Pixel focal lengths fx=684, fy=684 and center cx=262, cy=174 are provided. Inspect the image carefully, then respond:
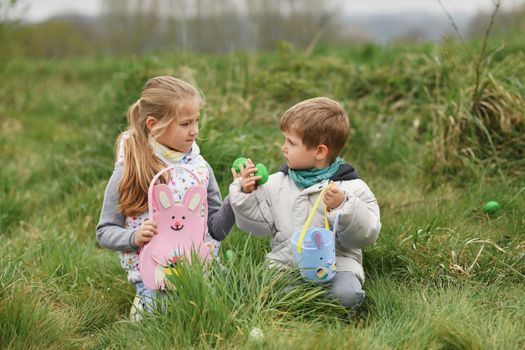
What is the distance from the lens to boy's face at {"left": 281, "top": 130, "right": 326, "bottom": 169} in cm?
308

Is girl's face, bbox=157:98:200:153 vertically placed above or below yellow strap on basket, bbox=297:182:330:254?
above

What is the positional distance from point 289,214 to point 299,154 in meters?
0.28

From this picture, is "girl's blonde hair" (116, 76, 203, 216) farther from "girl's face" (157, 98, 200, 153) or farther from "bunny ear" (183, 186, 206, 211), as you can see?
"bunny ear" (183, 186, 206, 211)

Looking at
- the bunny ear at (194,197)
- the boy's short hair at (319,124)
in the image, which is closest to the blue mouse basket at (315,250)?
the boy's short hair at (319,124)

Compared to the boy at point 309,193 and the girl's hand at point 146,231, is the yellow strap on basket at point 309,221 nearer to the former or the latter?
the boy at point 309,193

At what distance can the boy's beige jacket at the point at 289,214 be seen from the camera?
9.79ft

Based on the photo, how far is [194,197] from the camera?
3023mm

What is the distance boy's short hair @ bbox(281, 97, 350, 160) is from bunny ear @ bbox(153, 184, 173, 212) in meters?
0.61

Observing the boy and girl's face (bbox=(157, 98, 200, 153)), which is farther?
girl's face (bbox=(157, 98, 200, 153))

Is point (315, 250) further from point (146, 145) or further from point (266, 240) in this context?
point (146, 145)

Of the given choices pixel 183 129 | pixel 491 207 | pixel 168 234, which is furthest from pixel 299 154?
pixel 491 207

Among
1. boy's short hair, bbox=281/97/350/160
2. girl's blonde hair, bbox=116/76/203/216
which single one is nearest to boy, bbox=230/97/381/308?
boy's short hair, bbox=281/97/350/160

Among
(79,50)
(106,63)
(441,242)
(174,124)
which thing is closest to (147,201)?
(174,124)

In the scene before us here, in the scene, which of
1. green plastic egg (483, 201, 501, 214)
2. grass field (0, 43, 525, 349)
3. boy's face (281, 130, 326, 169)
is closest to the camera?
grass field (0, 43, 525, 349)
